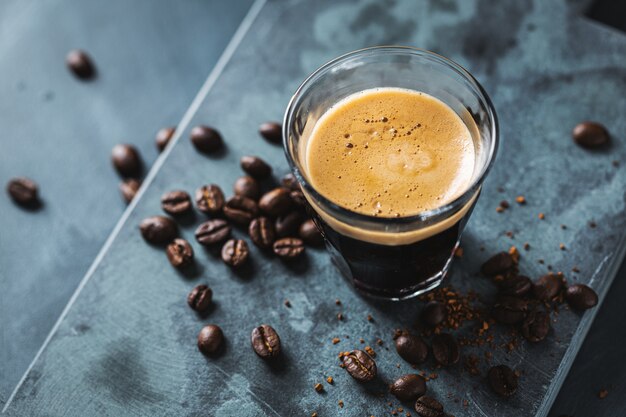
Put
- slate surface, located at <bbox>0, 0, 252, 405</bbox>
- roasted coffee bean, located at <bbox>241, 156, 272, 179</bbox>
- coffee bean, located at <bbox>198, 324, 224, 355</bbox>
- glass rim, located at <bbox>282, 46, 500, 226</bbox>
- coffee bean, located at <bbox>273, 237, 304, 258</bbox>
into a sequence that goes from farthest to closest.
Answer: slate surface, located at <bbox>0, 0, 252, 405</bbox>
roasted coffee bean, located at <bbox>241, 156, 272, 179</bbox>
coffee bean, located at <bbox>273, 237, 304, 258</bbox>
coffee bean, located at <bbox>198, 324, 224, 355</bbox>
glass rim, located at <bbox>282, 46, 500, 226</bbox>

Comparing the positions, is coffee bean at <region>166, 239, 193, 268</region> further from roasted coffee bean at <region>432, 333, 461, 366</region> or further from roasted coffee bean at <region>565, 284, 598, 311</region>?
roasted coffee bean at <region>565, 284, 598, 311</region>

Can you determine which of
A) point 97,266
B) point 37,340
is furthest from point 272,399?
point 37,340

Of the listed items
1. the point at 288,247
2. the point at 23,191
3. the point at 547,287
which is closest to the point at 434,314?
the point at 547,287

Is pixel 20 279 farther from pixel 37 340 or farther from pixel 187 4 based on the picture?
pixel 187 4

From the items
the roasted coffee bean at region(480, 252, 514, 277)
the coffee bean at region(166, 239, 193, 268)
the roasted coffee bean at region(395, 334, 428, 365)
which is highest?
the coffee bean at region(166, 239, 193, 268)

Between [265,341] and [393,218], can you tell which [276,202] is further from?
[393,218]

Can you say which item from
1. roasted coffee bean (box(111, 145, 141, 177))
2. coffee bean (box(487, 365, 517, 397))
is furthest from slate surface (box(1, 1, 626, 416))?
roasted coffee bean (box(111, 145, 141, 177))

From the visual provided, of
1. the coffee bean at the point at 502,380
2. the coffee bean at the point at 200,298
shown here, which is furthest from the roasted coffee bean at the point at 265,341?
the coffee bean at the point at 502,380
